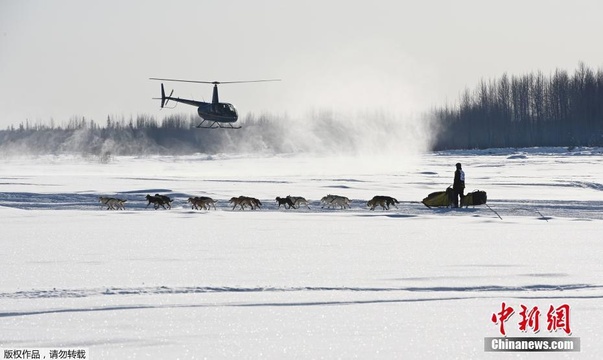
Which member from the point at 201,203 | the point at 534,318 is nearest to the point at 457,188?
the point at 201,203

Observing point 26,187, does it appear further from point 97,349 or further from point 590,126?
point 590,126

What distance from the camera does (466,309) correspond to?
315 inches

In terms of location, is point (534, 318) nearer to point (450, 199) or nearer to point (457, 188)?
point (457, 188)

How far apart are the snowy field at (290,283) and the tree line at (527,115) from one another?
9068 cm

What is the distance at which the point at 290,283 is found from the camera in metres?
9.55

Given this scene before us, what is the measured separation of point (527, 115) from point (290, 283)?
112 m

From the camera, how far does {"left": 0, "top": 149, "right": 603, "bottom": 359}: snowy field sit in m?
6.70

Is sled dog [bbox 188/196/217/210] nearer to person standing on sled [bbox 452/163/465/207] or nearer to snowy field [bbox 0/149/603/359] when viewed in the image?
snowy field [bbox 0/149/603/359]

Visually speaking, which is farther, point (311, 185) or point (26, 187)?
point (311, 185)

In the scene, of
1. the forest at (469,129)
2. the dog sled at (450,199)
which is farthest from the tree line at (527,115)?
the dog sled at (450,199)

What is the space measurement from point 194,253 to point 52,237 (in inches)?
129

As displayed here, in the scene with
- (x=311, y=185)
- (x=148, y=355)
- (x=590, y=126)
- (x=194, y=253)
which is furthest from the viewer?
(x=590, y=126)

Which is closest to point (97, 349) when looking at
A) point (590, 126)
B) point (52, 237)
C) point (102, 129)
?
point (52, 237)

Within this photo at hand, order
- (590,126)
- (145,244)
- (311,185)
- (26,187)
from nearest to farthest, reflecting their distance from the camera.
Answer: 1. (145,244)
2. (26,187)
3. (311,185)
4. (590,126)
